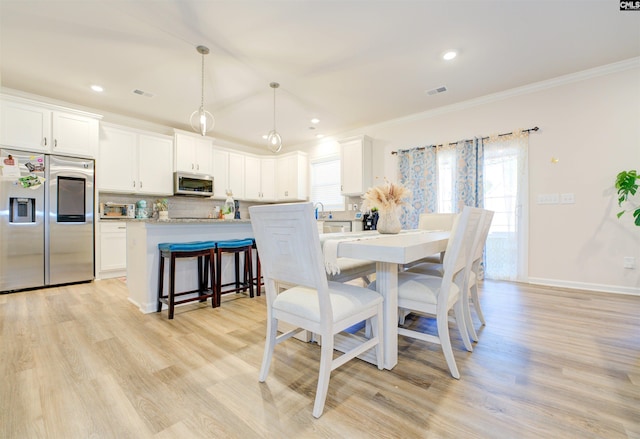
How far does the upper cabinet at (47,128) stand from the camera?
3.32 metres

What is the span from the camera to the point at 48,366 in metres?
1.65

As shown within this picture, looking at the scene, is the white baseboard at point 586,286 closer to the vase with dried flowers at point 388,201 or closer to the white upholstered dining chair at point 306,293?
the vase with dried flowers at point 388,201

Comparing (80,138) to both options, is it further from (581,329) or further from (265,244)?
(581,329)

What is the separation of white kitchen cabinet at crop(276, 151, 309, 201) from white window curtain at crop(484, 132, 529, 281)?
3.49 metres

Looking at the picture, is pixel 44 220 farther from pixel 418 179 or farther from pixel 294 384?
pixel 418 179

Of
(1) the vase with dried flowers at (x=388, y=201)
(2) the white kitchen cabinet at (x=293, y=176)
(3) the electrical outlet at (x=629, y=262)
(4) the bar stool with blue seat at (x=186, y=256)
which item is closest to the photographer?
(1) the vase with dried flowers at (x=388, y=201)

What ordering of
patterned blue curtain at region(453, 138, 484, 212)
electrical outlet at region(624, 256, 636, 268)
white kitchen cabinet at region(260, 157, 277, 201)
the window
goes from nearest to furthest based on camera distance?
electrical outlet at region(624, 256, 636, 268) < patterned blue curtain at region(453, 138, 484, 212) < the window < white kitchen cabinet at region(260, 157, 277, 201)

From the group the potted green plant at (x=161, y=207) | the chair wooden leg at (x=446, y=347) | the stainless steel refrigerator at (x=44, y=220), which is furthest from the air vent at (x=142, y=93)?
the chair wooden leg at (x=446, y=347)

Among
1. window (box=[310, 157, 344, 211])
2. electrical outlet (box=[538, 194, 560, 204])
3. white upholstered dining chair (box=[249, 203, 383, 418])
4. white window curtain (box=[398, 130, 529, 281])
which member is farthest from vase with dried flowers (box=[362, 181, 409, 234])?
window (box=[310, 157, 344, 211])

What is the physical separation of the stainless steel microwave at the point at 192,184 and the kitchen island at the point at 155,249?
201 centimetres

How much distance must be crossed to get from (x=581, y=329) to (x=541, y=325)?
26cm

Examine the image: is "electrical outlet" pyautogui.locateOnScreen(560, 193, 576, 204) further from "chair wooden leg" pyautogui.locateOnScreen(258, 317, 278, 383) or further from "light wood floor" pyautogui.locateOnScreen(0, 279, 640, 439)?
"chair wooden leg" pyautogui.locateOnScreen(258, 317, 278, 383)

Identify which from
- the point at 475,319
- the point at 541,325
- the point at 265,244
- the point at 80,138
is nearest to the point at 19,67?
the point at 80,138

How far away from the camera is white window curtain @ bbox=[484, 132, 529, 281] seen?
3.64m
